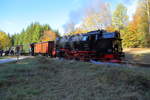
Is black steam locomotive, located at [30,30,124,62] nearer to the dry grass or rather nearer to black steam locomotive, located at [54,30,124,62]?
black steam locomotive, located at [54,30,124,62]

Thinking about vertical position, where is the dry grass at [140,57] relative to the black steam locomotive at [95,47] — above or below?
below

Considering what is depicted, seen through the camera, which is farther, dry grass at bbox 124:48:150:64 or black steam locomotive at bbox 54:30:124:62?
dry grass at bbox 124:48:150:64

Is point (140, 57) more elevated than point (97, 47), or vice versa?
point (97, 47)

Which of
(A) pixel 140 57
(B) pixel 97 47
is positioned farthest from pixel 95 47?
(A) pixel 140 57

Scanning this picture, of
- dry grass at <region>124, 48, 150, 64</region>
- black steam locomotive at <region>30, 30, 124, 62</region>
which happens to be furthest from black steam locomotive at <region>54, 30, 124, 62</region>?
dry grass at <region>124, 48, 150, 64</region>

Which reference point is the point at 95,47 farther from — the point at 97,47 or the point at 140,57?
the point at 140,57

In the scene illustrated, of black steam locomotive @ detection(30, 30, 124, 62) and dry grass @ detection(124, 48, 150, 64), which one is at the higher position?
black steam locomotive @ detection(30, 30, 124, 62)

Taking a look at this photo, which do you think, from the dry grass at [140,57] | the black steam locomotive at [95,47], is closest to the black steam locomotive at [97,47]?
the black steam locomotive at [95,47]

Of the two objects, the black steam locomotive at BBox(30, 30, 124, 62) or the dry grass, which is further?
the dry grass

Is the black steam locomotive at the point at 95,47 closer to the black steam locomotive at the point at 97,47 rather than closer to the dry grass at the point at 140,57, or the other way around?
the black steam locomotive at the point at 97,47

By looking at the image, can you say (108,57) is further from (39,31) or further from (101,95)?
(39,31)

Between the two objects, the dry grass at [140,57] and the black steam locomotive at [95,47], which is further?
the dry grass at [140,57]

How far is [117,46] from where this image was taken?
15164 mm

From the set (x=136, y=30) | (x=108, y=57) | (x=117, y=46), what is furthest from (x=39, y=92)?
(x=136, y=30)
